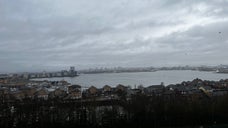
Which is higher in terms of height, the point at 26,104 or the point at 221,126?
the point at 26,104

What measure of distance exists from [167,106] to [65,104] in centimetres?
390

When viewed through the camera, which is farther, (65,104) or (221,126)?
(65,104)

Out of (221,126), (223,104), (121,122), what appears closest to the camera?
(221,126)

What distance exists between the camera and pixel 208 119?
10.5 m

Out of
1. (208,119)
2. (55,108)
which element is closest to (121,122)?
(55,108)

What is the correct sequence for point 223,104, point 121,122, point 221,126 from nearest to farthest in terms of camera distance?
point 221,126
point 121,122
point 223,104

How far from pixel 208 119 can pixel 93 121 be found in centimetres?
416

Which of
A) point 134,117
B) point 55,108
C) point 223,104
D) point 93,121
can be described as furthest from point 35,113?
point 223,104

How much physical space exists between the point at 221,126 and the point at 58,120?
550cm

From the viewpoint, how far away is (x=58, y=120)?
10125 millimetres

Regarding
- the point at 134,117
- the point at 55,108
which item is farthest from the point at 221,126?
the point at 55,108

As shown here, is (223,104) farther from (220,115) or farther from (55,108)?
(55,108)

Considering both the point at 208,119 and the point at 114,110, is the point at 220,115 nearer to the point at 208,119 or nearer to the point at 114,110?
the point at 208,119

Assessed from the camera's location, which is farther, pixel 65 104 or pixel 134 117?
pixel 65 104
